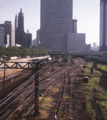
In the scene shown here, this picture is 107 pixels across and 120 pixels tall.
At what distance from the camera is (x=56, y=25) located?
18688 centimetres

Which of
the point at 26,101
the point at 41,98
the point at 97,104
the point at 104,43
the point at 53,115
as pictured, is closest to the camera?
the point at 53,115

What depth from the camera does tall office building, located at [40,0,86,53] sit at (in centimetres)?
18400

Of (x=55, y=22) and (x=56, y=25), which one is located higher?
(x=55, y=22)

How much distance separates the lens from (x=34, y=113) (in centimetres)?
1152

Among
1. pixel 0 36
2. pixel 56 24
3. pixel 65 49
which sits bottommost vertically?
pixel 65 49

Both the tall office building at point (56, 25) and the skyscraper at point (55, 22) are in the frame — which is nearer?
the tall office building at point (56, 25)

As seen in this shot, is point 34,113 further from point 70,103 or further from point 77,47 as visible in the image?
point 77,47

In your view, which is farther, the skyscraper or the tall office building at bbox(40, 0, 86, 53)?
the skyscraper

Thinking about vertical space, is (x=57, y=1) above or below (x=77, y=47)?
above

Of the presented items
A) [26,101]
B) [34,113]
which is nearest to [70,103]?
[34,113]

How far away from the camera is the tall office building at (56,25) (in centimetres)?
18400

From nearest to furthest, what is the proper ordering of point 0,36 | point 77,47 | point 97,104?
point 97,104, point 0,36, point 77,47

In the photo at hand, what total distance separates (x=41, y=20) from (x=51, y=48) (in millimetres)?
47283

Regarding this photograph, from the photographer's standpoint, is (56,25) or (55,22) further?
(56,25)
